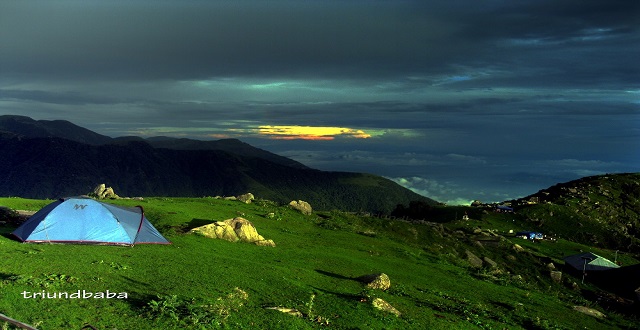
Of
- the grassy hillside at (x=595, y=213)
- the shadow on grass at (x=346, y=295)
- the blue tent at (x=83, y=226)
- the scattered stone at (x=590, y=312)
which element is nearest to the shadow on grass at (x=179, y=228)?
the blue tent at (x=83, y=226)

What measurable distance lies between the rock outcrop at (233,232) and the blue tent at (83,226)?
595 cm

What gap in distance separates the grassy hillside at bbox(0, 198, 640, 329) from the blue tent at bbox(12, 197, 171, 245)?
108cm

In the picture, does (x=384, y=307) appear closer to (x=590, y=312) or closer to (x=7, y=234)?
(x=590, y=312)

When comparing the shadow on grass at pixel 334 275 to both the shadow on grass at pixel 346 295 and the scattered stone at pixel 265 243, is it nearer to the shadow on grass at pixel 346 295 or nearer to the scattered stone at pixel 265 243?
the shadow on grass at pixel 346 295

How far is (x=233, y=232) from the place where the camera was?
3688cm

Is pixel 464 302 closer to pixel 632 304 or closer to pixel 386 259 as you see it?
pixel 386 259

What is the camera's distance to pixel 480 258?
197ft

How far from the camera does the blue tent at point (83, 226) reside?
2725 cm

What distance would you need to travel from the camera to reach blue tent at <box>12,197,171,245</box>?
89.4 ft

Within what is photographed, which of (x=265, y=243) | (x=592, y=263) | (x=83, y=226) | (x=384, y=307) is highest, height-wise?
(x=83, y=226)

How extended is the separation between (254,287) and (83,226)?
14144 mm

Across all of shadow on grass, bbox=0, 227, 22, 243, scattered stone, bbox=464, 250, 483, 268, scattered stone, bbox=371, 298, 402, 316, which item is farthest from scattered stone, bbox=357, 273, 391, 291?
scattered stone, bbox=464, 250, 483, 268

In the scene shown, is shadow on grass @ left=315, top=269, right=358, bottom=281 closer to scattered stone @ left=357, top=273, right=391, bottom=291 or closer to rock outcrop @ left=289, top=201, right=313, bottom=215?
scattered stone @ left=357, top=273, right=391, bottom=291

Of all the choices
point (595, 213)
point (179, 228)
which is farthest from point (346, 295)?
point (595, 213)
